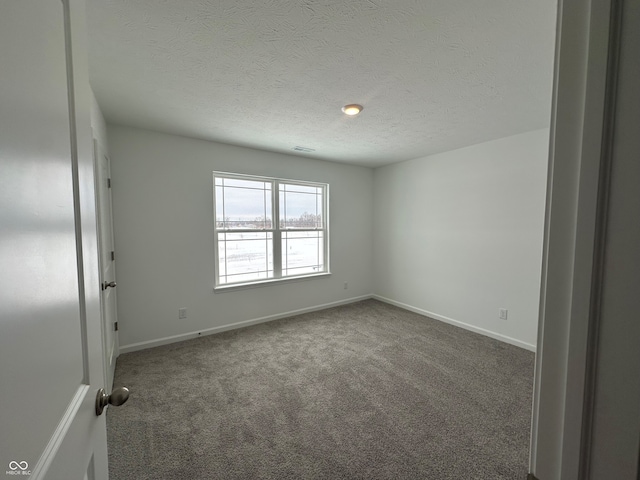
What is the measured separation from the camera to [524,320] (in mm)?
3051

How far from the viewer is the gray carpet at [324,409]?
61.4 inches

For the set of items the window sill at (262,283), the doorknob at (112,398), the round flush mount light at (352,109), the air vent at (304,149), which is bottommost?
the window sill at (262,283)

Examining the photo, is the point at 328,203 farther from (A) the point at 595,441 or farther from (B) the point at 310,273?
(A) the point at 595,441

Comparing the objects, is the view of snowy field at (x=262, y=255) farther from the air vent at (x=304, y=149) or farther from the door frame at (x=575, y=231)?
the door frame at (x=575, y=231)

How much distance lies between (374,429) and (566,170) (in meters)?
1.99

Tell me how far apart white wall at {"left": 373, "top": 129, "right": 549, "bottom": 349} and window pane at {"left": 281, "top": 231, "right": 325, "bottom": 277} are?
4.18 ft

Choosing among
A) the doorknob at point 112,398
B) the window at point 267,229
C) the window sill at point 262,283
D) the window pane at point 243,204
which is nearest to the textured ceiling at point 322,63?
the window pane at point 243,204

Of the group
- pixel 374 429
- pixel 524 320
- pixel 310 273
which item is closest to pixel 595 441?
pixel 374 429

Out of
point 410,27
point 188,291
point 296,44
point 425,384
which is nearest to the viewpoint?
point 410,27

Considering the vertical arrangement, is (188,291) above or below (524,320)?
above

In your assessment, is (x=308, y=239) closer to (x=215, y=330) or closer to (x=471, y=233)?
(x=215, y=330)

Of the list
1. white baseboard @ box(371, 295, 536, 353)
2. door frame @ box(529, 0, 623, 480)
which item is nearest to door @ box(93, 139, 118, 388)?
door frame @ box(529, 0, 623, 480)

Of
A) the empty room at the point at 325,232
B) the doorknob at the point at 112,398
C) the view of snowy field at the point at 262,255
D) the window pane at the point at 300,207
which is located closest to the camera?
the doorknob at the point at 112,398

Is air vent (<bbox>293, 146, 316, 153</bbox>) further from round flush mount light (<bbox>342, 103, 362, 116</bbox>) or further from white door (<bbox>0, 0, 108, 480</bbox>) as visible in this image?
white door (<bbox>0, 0, 108, 480</bbox>)
